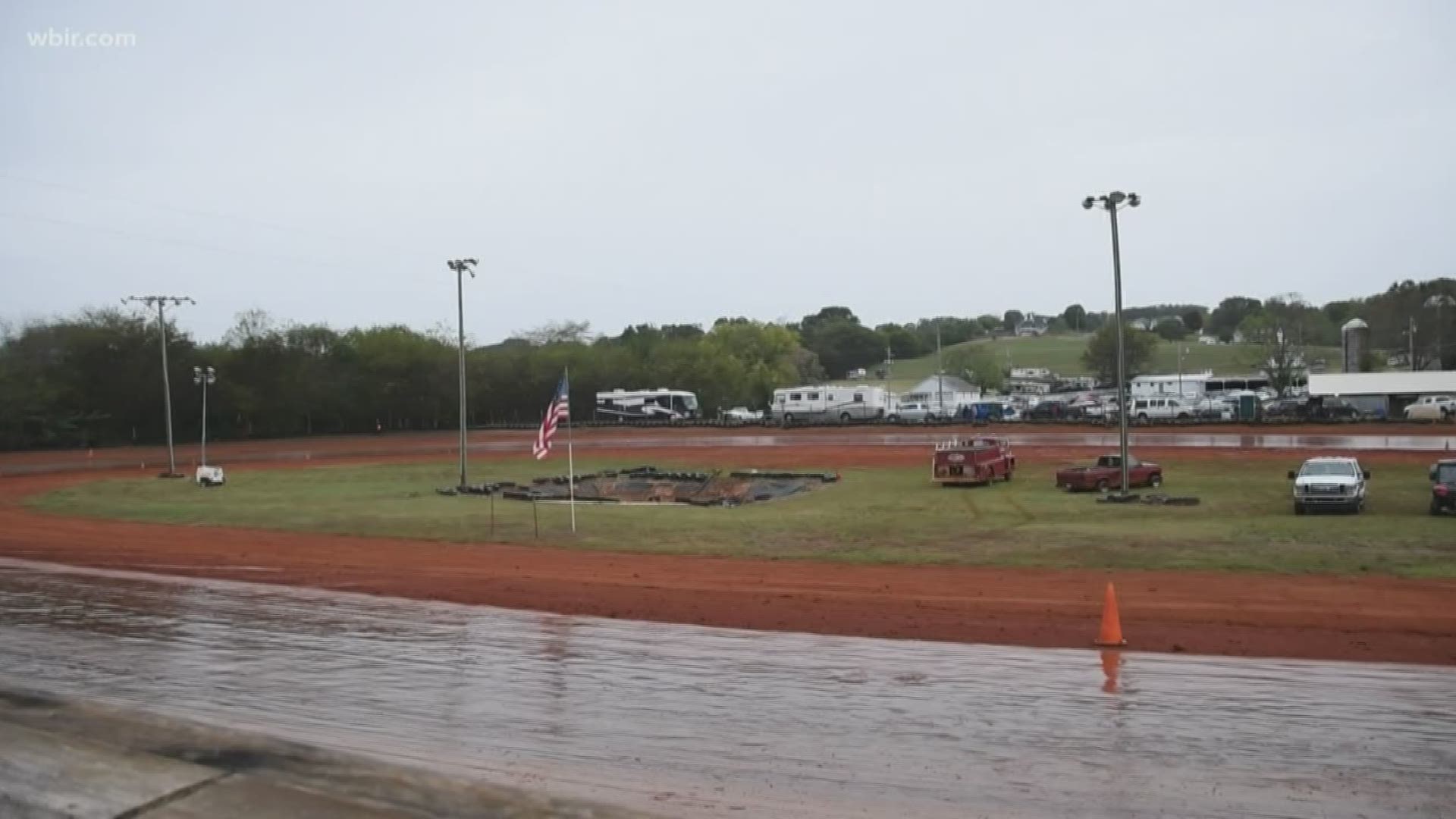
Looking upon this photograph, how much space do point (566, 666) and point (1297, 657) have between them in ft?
27.4

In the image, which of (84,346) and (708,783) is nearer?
(708,783)

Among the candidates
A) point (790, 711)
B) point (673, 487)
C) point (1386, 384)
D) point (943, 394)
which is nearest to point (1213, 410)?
point (1386, 384)

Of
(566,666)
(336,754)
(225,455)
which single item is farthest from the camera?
(225,455)

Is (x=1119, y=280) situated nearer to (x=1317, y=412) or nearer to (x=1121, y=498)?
(x=1121, y=498)

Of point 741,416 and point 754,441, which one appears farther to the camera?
point 741,416

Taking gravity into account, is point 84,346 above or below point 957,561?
above

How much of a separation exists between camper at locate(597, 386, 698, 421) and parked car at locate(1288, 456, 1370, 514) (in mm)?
72958

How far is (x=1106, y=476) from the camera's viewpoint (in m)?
39.8

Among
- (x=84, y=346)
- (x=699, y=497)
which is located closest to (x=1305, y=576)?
(x=699, y=497)

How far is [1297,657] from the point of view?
1352cm

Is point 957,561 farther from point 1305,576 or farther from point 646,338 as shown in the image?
point 646,338

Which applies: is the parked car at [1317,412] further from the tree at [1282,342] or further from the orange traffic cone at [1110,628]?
the orange traffic cone at [1110,628]

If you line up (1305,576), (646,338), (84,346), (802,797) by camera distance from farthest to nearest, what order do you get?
(646,338) → (84,346) → (1305,576) → (802,797)

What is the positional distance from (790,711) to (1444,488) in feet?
81.8
